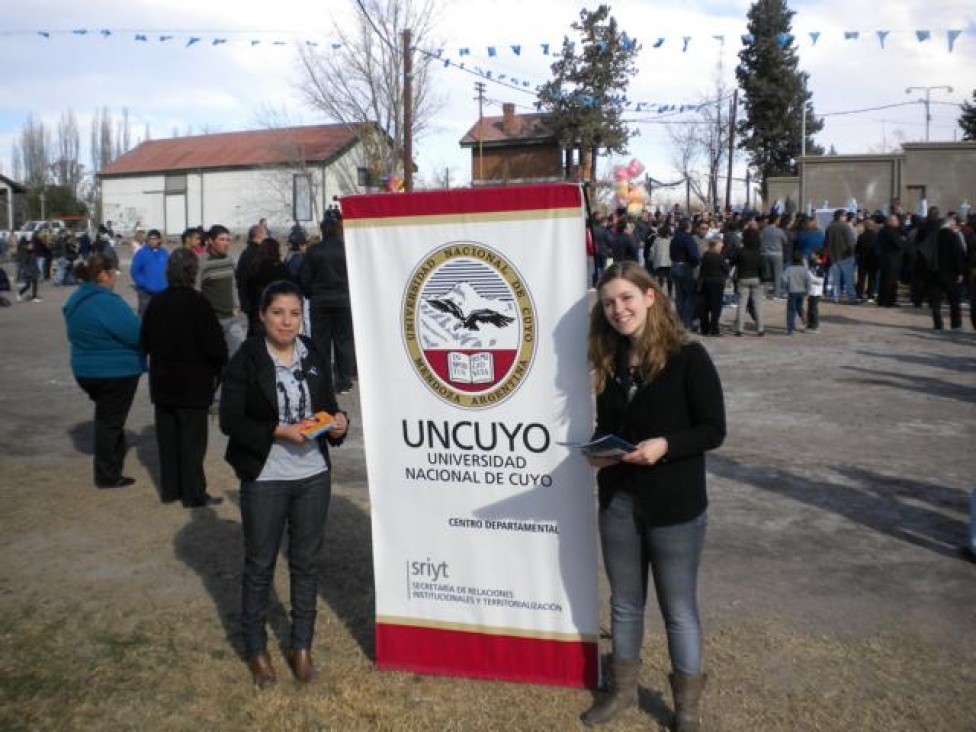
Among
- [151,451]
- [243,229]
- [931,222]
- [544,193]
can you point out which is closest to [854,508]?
[544,193]

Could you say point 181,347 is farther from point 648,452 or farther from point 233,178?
point 233,178

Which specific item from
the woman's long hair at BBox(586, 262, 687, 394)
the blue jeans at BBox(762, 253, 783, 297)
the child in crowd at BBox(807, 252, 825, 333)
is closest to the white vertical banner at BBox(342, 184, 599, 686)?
the woman's long hair at BBox(586, 262, 687, 394)

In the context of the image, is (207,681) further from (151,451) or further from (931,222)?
(931,222)

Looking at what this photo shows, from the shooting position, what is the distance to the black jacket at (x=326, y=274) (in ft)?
33.9

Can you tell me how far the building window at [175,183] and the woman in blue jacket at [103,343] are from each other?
59.2 m

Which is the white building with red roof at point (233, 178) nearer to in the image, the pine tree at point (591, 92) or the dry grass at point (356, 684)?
the pine tree at point (591, 92)

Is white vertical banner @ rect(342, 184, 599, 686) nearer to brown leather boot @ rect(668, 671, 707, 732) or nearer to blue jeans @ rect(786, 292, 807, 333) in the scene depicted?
brown leather boot @ rect(668, 671, 707, 732)

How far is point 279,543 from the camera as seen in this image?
408cm

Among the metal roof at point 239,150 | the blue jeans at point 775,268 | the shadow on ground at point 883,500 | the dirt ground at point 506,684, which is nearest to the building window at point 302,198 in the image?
the metal roof at point 239,150

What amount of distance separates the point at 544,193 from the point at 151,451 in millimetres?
6072

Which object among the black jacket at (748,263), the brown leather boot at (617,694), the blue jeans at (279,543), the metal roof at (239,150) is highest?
the metal roof at (239,150)

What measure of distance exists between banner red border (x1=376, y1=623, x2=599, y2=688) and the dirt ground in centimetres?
7

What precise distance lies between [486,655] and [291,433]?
49.5 inches

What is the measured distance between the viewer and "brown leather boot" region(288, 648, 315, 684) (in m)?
4.10
